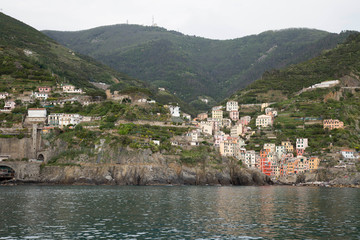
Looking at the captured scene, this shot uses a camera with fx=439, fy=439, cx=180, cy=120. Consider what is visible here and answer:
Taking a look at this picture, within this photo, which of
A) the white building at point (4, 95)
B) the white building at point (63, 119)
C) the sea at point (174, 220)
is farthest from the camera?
the white building at point (4, 95)

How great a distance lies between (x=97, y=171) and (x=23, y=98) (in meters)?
47.2

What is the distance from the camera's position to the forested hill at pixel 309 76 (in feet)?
555

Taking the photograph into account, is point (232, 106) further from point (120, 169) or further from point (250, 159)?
point (120, 169)

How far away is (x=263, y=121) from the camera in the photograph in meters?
146

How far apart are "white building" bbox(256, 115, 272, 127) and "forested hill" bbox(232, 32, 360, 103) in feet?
82.8

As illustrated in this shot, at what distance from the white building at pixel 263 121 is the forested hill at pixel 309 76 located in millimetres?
25250

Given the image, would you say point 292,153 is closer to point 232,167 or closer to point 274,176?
point 274,176

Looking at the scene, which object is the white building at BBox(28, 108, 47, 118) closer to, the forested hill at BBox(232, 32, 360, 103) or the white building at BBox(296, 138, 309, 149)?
the white building at BBox(296, 138, 309, 149)

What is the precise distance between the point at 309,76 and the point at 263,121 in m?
44.7

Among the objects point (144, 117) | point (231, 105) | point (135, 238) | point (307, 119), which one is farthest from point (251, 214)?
point (231, 105)

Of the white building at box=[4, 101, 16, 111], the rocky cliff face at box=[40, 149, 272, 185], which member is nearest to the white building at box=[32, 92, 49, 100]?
the white building at box=[4, 101, 16, 111]

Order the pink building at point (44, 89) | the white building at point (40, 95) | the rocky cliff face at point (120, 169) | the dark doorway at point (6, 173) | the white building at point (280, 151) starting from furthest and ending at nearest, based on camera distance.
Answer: the pink building at point (44, 89) → the white building at point (40, 95) → the white building at point (280, 151) → the dark doorway at point (6, 173) → the rocky cliff face at point (120, 169)

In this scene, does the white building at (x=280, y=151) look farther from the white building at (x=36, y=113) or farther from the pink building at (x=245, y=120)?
the white building at (x=36, y=113)

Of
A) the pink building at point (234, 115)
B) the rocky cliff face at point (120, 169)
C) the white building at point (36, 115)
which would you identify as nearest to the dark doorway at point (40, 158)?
the rocky cliff face at point (120, 169)
